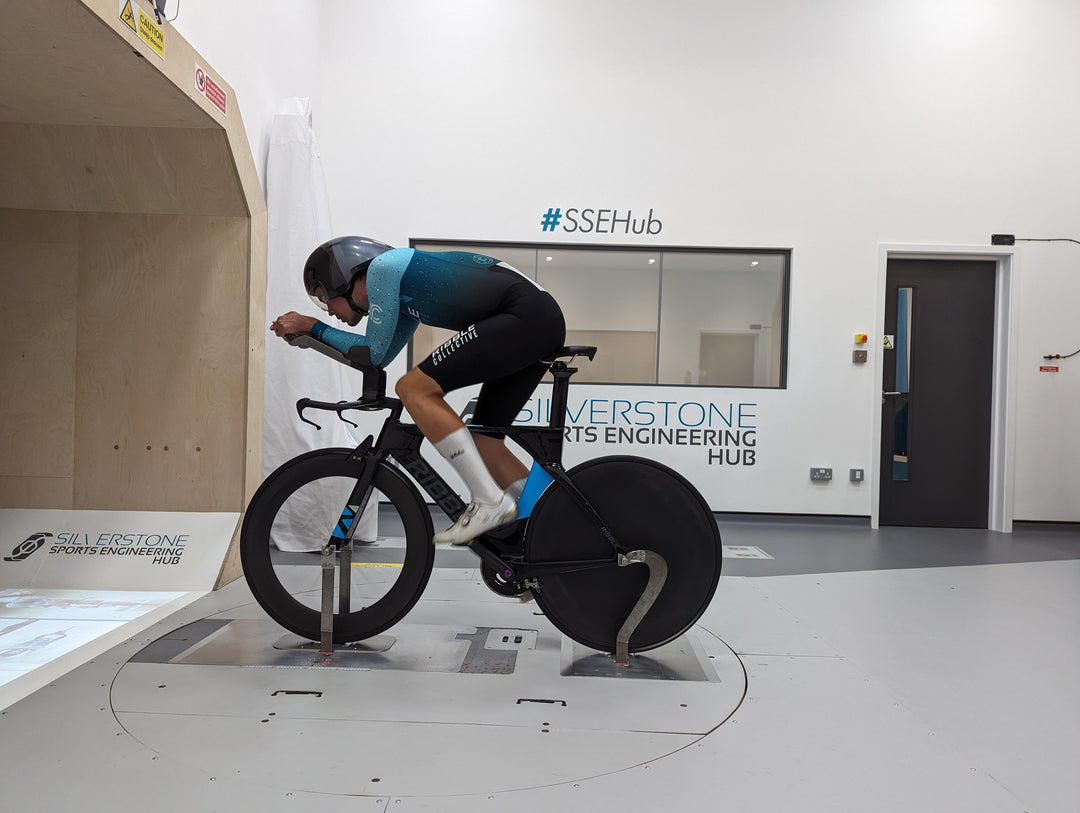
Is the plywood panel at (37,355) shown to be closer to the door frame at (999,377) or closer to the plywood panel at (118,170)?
the plywood panel at (118,170)

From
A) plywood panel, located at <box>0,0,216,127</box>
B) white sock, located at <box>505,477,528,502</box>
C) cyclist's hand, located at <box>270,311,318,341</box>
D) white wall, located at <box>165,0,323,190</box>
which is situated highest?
white wall, located at <box>165,0,323,190</box>

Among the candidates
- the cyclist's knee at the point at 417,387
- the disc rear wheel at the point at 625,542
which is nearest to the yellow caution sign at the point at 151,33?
the cyclist's knee at the point at 417,387

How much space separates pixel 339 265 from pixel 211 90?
3.93ft

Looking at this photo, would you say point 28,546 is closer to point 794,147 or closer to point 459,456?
point 459,456

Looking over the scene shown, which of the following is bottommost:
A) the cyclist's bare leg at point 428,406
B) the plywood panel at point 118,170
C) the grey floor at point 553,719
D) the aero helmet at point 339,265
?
the grey floor at point 553,719

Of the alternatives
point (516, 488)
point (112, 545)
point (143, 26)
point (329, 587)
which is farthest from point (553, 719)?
point (143, 26)

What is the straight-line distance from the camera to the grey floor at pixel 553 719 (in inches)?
59.7

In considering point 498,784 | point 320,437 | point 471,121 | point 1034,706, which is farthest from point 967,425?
point 498,784

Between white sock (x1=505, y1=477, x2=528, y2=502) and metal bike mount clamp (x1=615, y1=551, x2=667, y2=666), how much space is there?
0.39 metres

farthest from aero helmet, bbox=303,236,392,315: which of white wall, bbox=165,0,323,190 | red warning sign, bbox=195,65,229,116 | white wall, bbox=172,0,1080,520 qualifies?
white wall, bbox=172,0,1080,520

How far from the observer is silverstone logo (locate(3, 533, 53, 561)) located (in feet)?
10.3

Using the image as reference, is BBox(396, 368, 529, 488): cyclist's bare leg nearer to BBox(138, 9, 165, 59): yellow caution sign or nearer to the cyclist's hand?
the cyclist's hand

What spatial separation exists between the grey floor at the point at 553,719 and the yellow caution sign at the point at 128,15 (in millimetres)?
1997

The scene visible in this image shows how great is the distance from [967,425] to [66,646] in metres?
6.21
